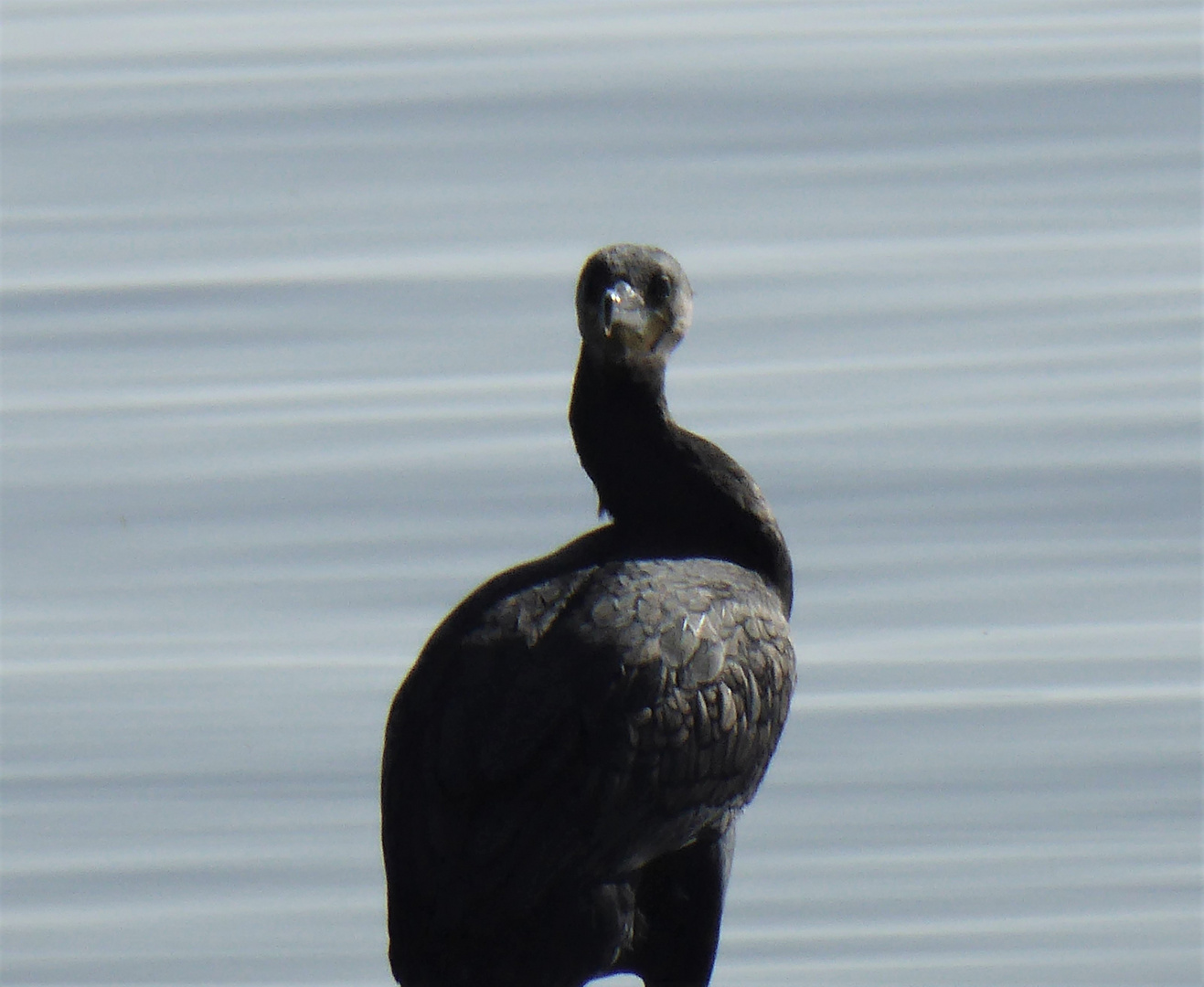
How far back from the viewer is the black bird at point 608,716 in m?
4.92

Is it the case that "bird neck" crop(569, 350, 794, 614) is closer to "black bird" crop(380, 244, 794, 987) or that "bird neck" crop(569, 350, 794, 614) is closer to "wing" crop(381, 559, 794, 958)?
"black bird" crop(380, 244, 794, 987)

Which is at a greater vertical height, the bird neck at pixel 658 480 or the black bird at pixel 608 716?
the bird neck at pixel 658 480

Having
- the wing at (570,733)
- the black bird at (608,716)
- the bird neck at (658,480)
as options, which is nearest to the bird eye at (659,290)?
the black bird at (608,716)

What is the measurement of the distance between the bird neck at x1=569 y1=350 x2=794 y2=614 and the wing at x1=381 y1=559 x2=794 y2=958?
0.20 m

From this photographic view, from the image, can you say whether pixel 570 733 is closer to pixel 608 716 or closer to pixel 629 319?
pixel 608 716

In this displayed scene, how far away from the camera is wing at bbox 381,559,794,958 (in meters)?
4.93

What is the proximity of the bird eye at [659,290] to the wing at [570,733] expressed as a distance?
532 mm

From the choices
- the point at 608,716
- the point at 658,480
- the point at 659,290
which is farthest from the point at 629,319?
the point at 608,716

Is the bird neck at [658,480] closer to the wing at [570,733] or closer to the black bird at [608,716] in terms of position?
the black bird at [608,716]

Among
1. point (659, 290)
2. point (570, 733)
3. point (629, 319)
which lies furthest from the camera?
point (659, 290)

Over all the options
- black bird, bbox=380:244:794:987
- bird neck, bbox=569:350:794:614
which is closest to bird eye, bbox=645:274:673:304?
black bird, bbox=380:244:794:987

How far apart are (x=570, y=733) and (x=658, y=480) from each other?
72cm

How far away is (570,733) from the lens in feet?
16.3

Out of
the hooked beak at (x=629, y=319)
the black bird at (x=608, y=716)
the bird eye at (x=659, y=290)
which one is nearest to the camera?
the black bird at (x=608, y=716)
